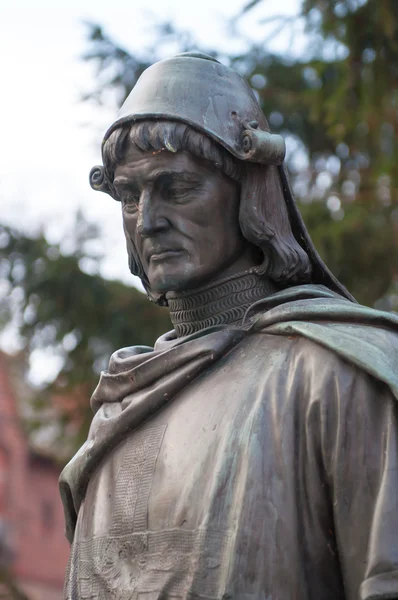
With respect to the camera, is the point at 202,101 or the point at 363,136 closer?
the point at 202,101

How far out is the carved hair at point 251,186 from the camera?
3807mm

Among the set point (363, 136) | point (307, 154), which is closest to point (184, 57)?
point (363, 136)

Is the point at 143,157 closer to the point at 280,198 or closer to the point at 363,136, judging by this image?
the point at 280,198

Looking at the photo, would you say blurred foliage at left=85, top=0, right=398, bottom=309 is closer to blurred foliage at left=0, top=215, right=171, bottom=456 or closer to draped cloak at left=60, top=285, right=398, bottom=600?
blurred foliage at left=0, top=215, right=171, bottom=456

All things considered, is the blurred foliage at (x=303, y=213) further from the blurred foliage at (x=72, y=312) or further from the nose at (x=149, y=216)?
the nose at (x=149, y=216)

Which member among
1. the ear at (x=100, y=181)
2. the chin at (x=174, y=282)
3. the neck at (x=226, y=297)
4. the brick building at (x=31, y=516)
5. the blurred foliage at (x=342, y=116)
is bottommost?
the brick building at (x=31, y=516)

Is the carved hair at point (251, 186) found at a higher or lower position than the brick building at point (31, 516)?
higher

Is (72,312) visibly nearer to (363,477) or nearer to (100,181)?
(100,181)

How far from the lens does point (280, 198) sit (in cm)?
398

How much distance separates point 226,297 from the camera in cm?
395

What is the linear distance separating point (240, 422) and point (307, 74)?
392 inches

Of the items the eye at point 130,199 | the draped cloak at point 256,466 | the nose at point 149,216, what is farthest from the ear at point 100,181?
the draped cloak at point 256,466

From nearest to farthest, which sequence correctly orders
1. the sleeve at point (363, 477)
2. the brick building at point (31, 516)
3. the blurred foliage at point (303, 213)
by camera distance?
1. the sleeve at point (363, 477)
2. the blurred foliage at point (303, 213)
3. the brick building at point (31, 516)

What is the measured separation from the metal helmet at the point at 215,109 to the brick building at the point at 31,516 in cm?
3185
